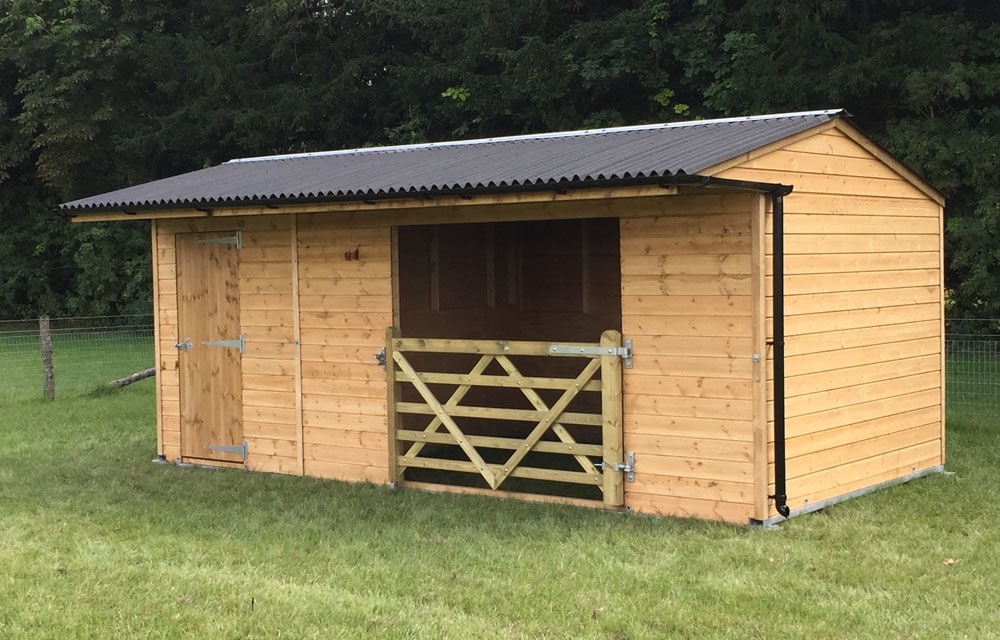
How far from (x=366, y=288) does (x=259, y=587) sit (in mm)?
Answer: 3273

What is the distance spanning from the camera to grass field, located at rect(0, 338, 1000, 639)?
17.3 ft

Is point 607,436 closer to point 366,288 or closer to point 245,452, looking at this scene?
point 366,288

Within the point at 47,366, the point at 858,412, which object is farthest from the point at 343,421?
the point at 47,366

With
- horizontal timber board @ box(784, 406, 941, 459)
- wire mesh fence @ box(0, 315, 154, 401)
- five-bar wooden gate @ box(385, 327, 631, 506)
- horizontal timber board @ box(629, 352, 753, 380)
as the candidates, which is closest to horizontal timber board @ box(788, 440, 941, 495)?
horizontal timber board @ box(784, 406, 941, 459)

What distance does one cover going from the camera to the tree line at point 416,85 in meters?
17.7

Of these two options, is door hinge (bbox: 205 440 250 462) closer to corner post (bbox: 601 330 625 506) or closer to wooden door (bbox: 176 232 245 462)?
wooden door (bbox: 176 232 245 462)

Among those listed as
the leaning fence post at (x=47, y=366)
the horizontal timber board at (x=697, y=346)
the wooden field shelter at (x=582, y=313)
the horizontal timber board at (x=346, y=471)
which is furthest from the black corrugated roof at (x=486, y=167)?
the leaning fence post at (x=47, y=366)

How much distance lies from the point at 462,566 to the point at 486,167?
10.2 ft

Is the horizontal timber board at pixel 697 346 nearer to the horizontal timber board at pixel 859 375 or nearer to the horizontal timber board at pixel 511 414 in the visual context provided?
the horizontal timber board at pixel 859 375

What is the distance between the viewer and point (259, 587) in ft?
19.1

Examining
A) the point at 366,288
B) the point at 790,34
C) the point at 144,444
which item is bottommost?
the point at 144,444

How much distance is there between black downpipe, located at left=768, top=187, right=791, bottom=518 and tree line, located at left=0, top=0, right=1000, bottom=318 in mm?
11120

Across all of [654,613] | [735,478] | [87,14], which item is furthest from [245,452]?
[87,14]

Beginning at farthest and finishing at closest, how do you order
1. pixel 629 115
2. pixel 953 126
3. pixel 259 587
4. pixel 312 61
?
pixel 312 61 → pixel 629 115 → pixel 953 126 → pixel 259 587
